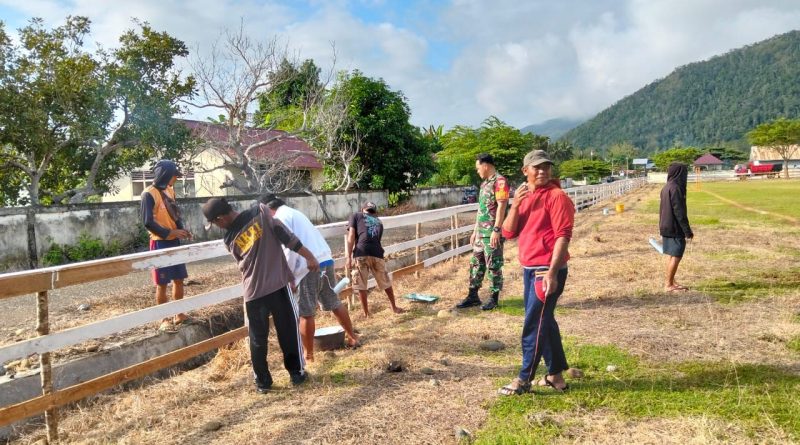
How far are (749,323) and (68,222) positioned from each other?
37.1 feet

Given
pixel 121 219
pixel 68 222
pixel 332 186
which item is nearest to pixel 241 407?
pixel 68 222

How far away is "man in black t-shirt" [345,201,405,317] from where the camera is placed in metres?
5.95

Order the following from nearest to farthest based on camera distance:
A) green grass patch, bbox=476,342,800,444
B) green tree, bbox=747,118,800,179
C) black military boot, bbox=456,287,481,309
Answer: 1. green grass patch, bbox=476,342,800,444
2. black military boot, bbox=456,287,481,309
3. green tree, bbox=747,118,800,179

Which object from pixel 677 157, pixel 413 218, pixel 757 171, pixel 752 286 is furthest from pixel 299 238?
pixel 677 157

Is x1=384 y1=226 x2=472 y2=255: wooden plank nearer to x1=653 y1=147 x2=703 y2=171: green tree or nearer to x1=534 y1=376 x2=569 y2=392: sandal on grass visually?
x1=534 y1=376 x2=569 y2=392: sandal on grass

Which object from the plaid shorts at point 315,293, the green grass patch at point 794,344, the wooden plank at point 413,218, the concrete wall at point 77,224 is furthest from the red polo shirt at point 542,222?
the concrete wall at point 77,224

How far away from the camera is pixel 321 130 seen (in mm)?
16547

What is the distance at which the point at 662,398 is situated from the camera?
3.52 metres

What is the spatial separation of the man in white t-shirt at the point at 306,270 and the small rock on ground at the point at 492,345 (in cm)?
132

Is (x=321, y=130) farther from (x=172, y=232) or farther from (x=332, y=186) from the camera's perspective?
(x=172, y=232)

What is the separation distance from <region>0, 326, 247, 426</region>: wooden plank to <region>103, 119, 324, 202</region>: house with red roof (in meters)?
10.4

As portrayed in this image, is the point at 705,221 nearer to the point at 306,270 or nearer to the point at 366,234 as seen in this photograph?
the point at 366,234

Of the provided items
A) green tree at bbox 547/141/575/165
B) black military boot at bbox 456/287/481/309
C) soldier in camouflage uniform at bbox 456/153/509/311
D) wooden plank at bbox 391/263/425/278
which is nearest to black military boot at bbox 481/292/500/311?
soldier in camouflage uniform at bbox 456/153/509/311

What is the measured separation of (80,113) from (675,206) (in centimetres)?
1126
